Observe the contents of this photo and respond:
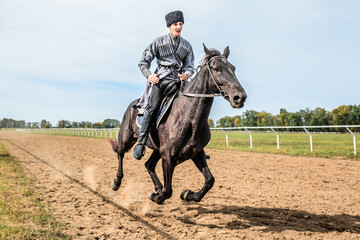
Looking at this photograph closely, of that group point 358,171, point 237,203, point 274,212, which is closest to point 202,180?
point 237,203

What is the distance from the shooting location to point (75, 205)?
20.2 feet

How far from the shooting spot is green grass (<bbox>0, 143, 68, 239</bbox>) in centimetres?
438

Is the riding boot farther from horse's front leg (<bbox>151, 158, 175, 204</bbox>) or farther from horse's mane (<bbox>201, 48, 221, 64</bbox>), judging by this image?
horse's mane (<bbox>201, 48, 221, 64</bbox>)

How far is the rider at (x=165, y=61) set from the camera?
13.9 ft

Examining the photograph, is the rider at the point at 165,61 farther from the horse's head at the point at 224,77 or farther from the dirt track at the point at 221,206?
the dirt track at the point at 221,206

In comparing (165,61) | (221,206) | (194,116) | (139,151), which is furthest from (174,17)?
(221,206)

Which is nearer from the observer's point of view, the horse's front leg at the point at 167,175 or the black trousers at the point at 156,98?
the horse's front leg at the point at 167,175

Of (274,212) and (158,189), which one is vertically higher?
(158,189)

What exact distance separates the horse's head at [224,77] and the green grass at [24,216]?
3142 millimetres

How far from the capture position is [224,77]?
351cm

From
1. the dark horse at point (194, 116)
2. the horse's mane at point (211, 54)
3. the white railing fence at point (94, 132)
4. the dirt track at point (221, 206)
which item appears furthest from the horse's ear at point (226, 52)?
the white railing fence at point (94, 132)

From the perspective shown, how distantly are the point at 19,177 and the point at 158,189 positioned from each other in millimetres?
6959

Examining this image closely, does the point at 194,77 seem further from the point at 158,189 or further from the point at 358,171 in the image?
the point at 358,171

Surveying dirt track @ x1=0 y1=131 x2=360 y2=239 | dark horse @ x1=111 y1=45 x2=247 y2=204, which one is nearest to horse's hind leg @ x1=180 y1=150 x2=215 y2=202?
dark horse @ x1=111 y1=45 x2=247 y2=204
